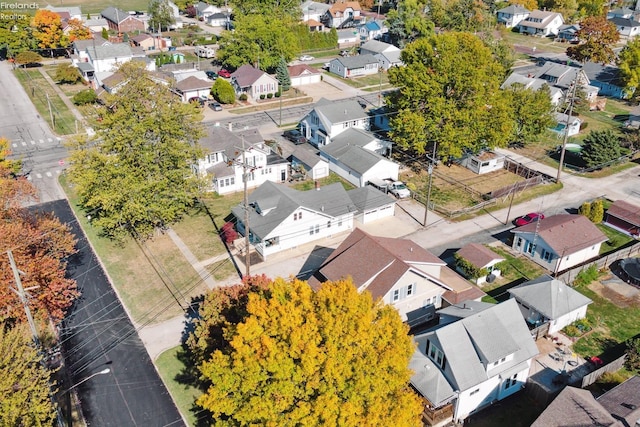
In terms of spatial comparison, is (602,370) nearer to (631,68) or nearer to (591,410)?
(591,410)

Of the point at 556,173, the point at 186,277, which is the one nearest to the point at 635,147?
the point at 556,173

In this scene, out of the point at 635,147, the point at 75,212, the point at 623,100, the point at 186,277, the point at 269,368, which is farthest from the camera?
the point at 623,100

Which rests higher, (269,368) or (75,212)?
(269,368)

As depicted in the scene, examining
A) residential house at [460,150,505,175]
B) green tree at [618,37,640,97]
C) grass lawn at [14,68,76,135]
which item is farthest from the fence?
green tree at [618,37,640,97]

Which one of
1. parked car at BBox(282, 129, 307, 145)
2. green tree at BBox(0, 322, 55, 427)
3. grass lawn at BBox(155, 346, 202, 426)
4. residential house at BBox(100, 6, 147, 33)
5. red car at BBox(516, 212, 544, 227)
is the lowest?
grass lawn at BBox(155, 346, 202, 426)

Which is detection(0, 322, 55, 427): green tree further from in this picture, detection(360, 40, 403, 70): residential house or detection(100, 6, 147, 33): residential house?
detection(100, 6, 147, 33): residential house

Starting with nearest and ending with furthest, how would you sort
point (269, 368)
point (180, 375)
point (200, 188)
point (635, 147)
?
point (269, 368) → point (180, 375) → point (200, 188) → point (635, 147)

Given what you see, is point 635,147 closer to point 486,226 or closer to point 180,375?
point 486,226

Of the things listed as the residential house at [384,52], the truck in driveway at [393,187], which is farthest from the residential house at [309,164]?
the residential house at [384,52]
